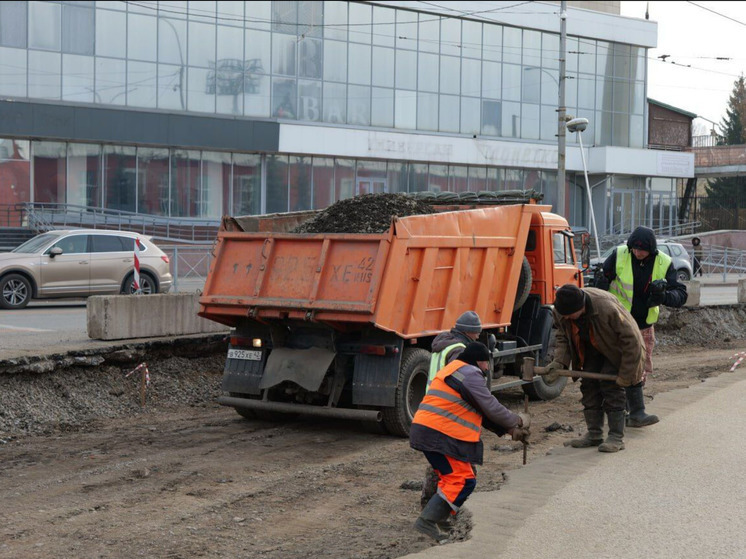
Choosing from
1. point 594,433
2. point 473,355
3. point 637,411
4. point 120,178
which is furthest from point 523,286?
point 120,178

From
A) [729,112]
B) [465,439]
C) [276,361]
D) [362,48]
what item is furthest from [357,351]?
[729,112]

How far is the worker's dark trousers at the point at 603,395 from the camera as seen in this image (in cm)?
881

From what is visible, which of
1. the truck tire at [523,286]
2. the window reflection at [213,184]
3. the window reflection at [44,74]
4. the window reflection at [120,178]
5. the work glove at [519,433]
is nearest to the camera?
the work glove at [519,433]

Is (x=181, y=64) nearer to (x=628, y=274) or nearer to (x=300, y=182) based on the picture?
(x=300, y=182)

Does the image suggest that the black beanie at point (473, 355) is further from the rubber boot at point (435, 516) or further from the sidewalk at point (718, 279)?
the sidewalk at point (718, 279)

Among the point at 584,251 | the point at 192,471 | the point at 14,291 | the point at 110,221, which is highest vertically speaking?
the point at 110,221

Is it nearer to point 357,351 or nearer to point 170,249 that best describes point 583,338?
point 357,351

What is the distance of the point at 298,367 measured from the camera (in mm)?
9656

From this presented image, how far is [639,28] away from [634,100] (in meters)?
3.78

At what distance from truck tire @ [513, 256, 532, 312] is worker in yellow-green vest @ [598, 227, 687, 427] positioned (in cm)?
161

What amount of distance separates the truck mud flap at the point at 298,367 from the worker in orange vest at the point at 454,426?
133 inches

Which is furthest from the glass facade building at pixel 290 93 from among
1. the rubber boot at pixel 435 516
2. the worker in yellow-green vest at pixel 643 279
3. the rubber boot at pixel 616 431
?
the rubber boot at pixel 435 516

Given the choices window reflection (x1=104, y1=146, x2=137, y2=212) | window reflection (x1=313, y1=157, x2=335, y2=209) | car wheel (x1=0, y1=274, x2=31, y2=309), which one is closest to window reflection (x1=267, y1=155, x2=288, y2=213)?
window reflection (x1=313, y1=157, x2=335, y2=209)

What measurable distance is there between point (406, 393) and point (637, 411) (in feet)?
7.71
